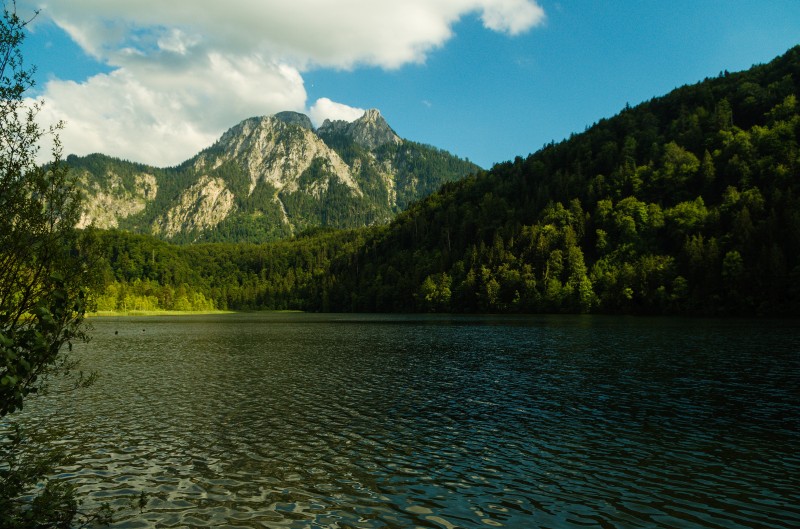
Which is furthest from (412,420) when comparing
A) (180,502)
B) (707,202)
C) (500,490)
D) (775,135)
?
(775,135)

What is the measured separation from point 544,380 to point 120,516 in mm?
34939

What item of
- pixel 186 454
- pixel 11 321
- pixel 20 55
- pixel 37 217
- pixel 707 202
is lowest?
pixel 186 454

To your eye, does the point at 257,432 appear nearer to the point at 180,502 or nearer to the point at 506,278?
the point at 180,502

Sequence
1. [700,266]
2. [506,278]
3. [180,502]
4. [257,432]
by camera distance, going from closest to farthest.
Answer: [180,502] → [257,432] → [700,266] → [506,278]

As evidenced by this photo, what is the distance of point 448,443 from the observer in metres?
25.8

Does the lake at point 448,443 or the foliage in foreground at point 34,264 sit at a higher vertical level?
the foliage in foreground at point 34,264

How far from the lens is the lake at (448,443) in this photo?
57.3ft

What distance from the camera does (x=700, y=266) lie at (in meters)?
138

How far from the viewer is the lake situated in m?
17.5

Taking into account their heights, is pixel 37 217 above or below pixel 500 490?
above

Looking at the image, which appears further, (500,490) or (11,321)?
(500,490)

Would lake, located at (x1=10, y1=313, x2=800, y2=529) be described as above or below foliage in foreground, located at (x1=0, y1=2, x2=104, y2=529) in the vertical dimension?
below

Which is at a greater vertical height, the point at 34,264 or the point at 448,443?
the point at 34,264

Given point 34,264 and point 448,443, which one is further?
point 448,443
